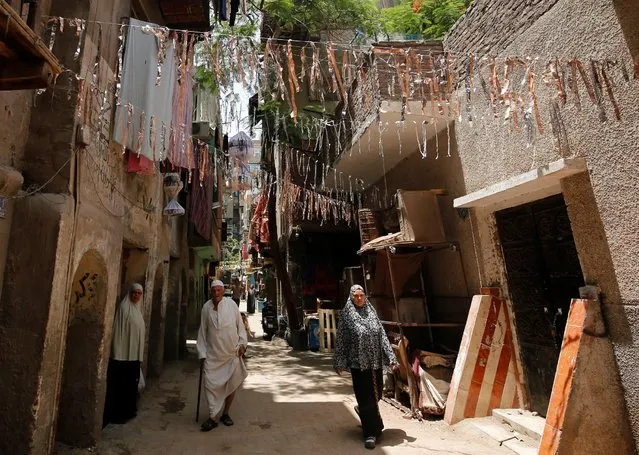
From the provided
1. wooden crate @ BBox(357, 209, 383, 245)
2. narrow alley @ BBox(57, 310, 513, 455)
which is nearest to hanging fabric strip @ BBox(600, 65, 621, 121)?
narrow alley @ BBox(57, 310, 513, 455)

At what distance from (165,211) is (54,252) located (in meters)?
4.38

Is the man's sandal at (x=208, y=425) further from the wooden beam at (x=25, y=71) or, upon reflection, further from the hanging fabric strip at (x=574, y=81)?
the hanging fabric strip at (x=574, y=81)

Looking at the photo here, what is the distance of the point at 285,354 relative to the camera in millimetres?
11242

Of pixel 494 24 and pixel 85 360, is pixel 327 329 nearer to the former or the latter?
pixel 85 360

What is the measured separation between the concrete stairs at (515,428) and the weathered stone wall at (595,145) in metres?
0.83

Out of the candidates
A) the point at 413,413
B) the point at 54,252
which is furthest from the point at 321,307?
the point at 54,252

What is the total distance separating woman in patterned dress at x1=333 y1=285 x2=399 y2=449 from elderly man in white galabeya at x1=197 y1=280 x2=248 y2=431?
1513 mm

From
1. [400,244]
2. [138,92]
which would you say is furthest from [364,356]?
[138,92]

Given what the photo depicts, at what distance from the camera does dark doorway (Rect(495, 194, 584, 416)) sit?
14.5 ft

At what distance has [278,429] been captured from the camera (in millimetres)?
5012

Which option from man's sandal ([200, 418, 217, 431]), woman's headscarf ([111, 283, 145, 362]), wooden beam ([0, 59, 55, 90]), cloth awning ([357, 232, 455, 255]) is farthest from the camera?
cloth awning ([357, 232, 455, 255])

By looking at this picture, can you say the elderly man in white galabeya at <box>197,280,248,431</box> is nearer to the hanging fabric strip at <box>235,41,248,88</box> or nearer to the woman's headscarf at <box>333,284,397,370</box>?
the woman's headscarf at <box>333,284,397,370</box>

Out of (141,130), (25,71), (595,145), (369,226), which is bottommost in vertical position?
(595,145)

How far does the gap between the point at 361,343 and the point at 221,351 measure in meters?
2.03
